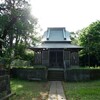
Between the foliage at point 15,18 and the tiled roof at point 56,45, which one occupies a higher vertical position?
the foliage at point 15,18

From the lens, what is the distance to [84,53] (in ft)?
129

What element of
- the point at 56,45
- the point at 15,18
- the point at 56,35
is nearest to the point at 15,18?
the point at 15,18

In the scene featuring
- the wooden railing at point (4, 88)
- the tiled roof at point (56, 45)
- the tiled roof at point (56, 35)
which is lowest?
the wooden railing at point (4, 88)

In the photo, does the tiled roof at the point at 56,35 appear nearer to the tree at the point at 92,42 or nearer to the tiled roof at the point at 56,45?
the tiled roof at the point at 56,45

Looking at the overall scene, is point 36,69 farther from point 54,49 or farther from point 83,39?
point 83,39

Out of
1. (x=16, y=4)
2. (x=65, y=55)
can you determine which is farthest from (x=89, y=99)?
(x=65, y=55)

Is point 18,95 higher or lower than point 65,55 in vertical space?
lower

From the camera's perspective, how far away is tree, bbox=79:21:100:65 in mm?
36594

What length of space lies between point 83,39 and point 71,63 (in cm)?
1002

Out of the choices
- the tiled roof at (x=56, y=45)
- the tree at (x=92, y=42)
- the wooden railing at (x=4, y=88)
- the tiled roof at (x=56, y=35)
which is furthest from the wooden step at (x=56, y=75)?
the wooden railing at (x=4, y=88)

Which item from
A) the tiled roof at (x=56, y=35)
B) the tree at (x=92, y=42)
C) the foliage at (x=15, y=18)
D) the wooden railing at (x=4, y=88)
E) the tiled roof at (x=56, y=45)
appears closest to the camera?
the wooden railing at (x=4, y=88)

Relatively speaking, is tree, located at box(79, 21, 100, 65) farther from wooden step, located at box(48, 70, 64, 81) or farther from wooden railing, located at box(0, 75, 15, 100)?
wooden railing, located at box(0, 75, 15, 100)

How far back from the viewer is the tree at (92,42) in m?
36.6

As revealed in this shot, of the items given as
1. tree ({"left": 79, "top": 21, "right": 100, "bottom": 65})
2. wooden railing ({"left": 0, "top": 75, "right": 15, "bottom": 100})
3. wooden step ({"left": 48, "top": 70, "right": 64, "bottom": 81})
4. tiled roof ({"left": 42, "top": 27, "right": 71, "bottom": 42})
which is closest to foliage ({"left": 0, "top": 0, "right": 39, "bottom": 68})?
wooden step ({"left": 48, "top": 70, "right": 64, "bottom": 81})
